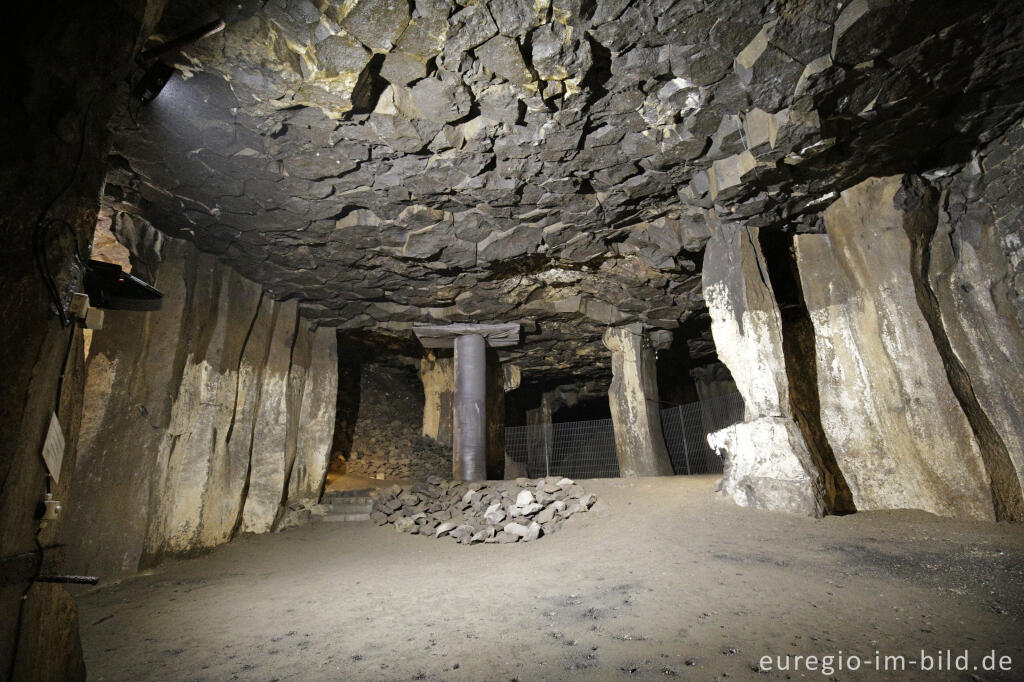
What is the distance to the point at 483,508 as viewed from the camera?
6.50m

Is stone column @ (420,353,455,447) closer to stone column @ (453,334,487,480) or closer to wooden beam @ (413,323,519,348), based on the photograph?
wooden beam @ (413,323,519,348)

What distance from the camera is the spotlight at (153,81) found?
368 cm

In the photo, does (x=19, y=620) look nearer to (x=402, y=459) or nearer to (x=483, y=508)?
(x=483, y=508)

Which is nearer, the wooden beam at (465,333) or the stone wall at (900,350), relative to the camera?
the stone wall at (900,350)

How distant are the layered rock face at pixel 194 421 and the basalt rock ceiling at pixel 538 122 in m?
0.90

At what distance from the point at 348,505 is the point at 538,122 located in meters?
6.37

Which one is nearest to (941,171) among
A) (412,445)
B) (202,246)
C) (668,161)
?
(668,161)

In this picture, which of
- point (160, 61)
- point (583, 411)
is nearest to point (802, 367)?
point (160, 61)

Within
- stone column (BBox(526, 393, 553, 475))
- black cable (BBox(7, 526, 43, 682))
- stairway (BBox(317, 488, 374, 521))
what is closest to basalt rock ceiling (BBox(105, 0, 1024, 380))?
black cable (BBox(7, 526, 43, 682))

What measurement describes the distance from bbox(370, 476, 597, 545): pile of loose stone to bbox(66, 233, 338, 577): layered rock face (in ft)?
5.95

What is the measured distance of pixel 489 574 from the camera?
13.7 ft

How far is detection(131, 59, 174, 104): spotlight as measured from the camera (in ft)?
12.1

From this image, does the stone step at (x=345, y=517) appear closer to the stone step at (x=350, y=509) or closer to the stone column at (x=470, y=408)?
the stone step at (x=350, y=509)

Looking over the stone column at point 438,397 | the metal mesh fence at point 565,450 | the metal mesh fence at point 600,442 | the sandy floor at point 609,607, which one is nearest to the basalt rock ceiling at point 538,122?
the sandy floor at point 609,607
